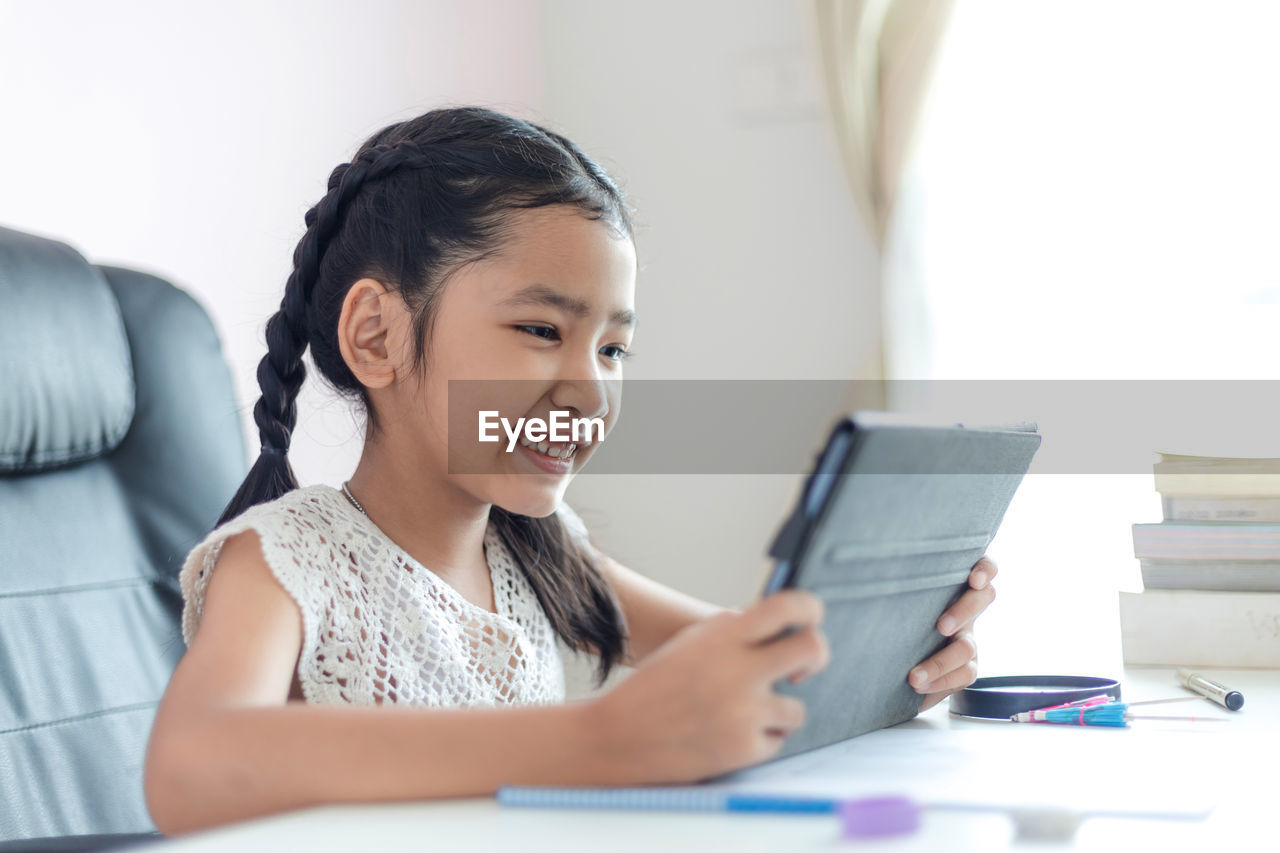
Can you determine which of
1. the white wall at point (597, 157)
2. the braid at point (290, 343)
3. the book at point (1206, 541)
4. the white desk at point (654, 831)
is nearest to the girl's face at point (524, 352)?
the braid at point (290, 343)

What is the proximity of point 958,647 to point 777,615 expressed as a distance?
0.32 m

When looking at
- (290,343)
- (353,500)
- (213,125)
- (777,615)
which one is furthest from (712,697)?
(213,125)

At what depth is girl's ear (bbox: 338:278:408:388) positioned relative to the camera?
34.9 inches

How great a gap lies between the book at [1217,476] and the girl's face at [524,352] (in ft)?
1.74

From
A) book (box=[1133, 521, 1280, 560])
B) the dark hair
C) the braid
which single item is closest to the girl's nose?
the dark hair

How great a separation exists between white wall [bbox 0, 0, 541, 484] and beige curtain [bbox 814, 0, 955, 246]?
61 cm

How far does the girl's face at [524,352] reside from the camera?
835mm

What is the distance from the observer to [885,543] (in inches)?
20.6

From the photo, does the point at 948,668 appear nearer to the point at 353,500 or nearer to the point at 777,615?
the point at 777,615

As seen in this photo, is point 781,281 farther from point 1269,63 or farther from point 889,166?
point 1269,63

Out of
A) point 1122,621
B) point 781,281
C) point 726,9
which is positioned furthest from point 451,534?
point 726,9

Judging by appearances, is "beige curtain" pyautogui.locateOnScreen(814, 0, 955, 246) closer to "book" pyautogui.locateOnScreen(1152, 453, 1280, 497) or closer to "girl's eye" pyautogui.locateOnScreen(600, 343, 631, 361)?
"book" pyautogui.locateOnScreen(1152, 453, 1280, 497)

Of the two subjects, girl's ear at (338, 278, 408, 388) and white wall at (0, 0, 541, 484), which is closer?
girl's ear at (338, 278, 408, 388)

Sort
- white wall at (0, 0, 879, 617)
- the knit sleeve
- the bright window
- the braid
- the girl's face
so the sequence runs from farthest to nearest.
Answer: the bright window < white wall at (0, 0, 879, 617) < the braid < the girl's face < the knit sleeve
